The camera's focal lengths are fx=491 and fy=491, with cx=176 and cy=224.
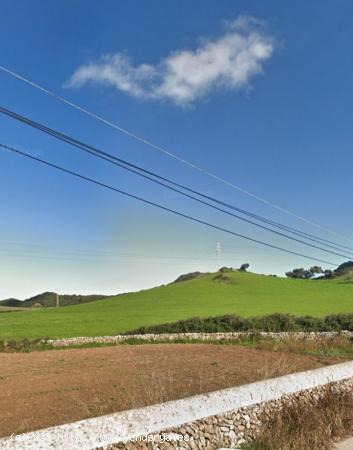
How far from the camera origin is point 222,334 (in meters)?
23.6

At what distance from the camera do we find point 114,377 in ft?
36.9

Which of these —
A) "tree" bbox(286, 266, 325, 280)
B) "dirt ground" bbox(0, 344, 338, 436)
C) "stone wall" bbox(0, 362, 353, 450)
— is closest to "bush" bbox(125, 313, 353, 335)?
"dirt ground" bbox(0, 344, 338, 436)

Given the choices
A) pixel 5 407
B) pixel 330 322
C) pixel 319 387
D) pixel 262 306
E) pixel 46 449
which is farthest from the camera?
pixel 262 306

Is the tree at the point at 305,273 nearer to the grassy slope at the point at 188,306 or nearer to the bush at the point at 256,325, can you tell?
the grassy slope at the point at 188,306

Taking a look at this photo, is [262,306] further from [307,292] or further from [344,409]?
[344,409]

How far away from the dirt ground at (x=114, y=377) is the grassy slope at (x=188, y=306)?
13639mm

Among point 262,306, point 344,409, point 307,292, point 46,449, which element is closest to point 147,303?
point 262,306

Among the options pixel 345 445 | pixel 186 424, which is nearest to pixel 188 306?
pixel 345 445

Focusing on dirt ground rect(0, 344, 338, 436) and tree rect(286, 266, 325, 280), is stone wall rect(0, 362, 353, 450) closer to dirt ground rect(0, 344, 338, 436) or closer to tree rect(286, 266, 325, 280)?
dirt ground rect(0, 344, 338, 436)

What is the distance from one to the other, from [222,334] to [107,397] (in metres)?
15.7

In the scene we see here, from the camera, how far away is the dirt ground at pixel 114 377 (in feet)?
24.1

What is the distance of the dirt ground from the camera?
7352 mm

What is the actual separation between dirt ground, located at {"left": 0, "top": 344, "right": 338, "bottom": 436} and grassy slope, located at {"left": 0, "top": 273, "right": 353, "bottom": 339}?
A: 13.6 meters

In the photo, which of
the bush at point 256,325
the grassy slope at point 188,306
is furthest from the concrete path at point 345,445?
the grassy slope at point 188,306
